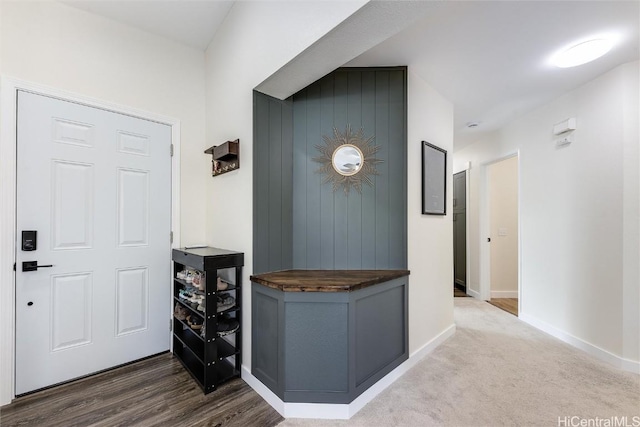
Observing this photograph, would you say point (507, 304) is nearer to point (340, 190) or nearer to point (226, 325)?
point (340, 190)

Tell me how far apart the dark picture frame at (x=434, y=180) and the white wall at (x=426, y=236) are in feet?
0.18

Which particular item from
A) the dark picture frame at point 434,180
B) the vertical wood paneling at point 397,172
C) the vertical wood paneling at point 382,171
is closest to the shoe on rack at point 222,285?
the vertical wood paneling at point 382,171

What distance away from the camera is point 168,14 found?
2.20m

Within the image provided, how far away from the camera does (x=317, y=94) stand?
2.21m

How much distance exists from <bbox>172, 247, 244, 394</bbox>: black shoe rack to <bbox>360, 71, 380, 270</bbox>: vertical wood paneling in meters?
0.98

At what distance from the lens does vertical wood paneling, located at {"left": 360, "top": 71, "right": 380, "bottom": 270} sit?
7.28 feet

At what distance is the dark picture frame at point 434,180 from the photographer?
2.50m

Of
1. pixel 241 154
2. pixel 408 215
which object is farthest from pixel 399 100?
pixel 241 154

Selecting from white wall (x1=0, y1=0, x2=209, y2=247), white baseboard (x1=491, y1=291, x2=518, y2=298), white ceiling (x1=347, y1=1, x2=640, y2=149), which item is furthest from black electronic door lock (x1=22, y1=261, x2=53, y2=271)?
white baseboard (x1=491, y1=291, x2=518, y2=298)

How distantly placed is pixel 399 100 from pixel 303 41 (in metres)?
1.07

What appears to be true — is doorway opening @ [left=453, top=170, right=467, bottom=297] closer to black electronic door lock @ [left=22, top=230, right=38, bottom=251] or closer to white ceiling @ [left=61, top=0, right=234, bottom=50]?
white ceiling @ [left=61, top=0, right=234, bottom=50]

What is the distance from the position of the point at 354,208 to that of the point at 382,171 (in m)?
0.39

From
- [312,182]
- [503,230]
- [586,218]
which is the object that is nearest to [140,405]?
[312,182]

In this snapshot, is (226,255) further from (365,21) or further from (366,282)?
(365,21)
